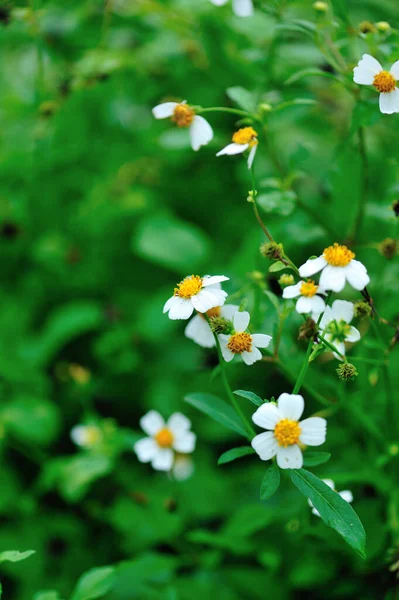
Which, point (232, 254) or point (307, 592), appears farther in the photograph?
point (232, 254)

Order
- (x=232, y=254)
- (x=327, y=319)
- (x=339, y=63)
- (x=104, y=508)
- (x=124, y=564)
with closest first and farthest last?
(x=327, y=319)
(x=124, y=564)
(x=339, y=63)
(x=104, y=508)
(x=232, y=254)

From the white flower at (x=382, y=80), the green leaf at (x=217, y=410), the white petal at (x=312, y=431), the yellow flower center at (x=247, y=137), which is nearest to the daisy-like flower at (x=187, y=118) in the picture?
the yellow flower center at (x=247, y=137)

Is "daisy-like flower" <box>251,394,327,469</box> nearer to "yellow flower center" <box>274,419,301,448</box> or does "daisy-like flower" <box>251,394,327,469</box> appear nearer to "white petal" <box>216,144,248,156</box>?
"yellow flower center" <box>274,419,301,448</box>

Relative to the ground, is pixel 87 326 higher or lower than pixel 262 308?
lower

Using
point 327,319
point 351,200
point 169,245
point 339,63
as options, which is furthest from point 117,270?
point 327,319

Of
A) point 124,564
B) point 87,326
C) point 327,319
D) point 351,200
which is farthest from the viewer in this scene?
point 87,326

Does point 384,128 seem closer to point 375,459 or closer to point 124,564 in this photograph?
point 375,459

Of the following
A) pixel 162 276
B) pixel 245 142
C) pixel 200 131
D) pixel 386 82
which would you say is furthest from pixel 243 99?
pixel 162 276

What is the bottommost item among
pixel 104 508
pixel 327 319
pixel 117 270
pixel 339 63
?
pixel 104 508
